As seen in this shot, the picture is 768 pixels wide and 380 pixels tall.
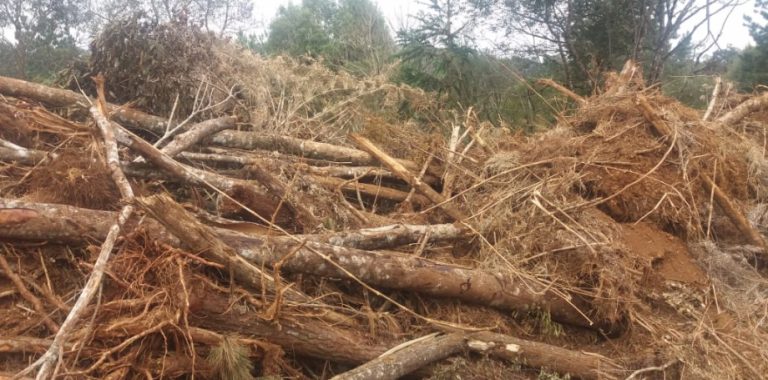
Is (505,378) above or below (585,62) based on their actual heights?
below

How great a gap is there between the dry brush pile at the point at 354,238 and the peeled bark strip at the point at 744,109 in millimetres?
47

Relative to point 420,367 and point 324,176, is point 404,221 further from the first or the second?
point 420,367

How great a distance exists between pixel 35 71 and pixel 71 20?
258 centimetres

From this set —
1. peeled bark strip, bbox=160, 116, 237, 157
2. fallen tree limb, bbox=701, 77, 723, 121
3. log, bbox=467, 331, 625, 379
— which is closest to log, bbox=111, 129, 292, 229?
peeled bark strip, bbox=160, 116, 237, 157

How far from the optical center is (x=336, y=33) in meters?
19.0

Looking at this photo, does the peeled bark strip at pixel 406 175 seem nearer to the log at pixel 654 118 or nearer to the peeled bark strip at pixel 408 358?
the peeled bark strip at pixel 408 358

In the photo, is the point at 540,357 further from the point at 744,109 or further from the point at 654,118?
the point at 744,109

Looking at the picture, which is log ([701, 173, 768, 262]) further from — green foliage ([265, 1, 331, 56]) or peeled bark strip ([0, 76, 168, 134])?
green foliage ([265, 1, 331, 56])

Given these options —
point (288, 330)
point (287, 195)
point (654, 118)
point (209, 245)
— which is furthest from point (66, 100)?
point (654, 118)

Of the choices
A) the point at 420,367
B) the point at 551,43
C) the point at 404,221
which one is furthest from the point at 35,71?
the point at 420,367

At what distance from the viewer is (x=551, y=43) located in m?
15.9

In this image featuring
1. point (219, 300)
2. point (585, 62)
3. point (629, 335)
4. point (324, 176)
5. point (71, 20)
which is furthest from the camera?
point (71, 20)

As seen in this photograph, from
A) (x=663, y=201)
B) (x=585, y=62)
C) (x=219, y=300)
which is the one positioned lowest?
(x=219, y=300)

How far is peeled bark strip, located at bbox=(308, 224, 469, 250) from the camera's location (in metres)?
4.39
